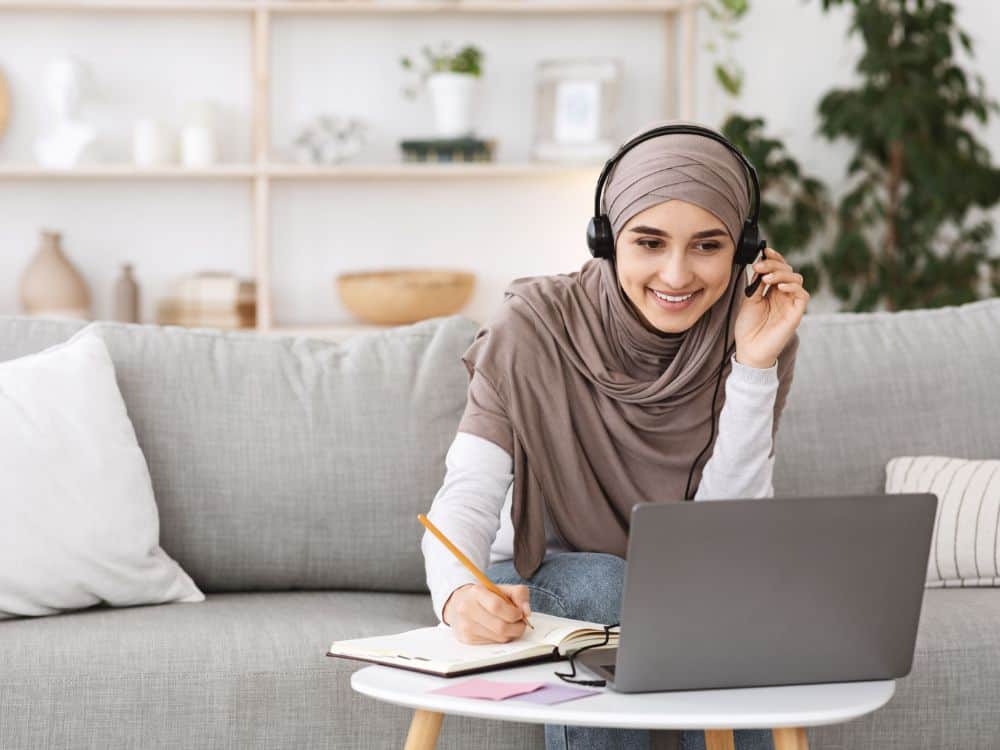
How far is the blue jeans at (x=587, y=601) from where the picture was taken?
1.29 metres

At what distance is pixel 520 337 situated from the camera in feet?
5.20

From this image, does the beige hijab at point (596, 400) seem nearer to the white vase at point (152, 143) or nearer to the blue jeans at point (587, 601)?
the blue jeans at point (587, 601)

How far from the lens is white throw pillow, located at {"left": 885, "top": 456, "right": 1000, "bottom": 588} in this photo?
196cm

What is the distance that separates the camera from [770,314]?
152 cm

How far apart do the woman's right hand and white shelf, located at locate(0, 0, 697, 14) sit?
2.79 metres

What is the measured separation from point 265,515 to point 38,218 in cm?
226

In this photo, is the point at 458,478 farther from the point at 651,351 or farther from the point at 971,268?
the point at 971,268

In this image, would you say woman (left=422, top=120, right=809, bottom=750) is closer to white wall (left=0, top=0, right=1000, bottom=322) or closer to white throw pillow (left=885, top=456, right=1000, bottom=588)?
white throw pillow (left=885, top=456, right=1000, bottom=588)

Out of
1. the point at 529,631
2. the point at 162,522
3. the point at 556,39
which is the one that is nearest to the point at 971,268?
the point at 556,39

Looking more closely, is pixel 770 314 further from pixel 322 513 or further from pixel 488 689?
pixel 322 513

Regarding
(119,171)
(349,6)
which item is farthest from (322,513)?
(349,6)

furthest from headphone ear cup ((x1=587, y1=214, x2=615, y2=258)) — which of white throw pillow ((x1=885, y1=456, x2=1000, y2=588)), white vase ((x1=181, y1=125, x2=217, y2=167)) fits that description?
white vase ((x1=181, y1=125, x2=217, y2=167))

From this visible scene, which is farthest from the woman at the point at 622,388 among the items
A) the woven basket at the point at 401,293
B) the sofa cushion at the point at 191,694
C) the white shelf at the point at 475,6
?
the white shelf at the point at 475,6

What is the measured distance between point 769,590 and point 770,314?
0.54 metres
